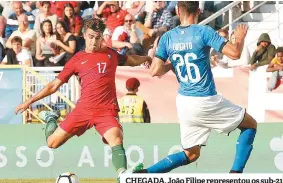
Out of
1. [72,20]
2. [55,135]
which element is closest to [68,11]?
[72,20]

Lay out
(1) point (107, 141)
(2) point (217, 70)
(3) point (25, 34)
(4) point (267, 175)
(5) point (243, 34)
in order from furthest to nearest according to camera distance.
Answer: (3) point (25, 34)
(2) point (217, 70)
(1) point (107, 141)
(5) point (243, 34)
(4) point (267, 175)

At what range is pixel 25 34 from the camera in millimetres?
21562

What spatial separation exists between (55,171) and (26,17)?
5.81 meters

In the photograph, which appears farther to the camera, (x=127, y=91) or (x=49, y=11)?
(x=49, y=11)

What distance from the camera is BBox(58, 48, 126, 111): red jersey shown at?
1398 centimetres

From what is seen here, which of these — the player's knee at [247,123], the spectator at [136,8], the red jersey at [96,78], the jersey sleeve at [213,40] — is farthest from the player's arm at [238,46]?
the spectator at [136,8]

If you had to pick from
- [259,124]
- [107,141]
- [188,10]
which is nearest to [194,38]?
[188,10]

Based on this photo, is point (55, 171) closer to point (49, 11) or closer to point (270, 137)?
point (270, 137)

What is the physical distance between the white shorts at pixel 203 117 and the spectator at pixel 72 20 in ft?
28.0

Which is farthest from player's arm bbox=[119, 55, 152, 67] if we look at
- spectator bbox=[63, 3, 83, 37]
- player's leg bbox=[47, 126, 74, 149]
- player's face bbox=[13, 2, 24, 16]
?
player's face bbox=[13, 2, 24, 16]

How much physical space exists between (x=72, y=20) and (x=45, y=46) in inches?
39.9

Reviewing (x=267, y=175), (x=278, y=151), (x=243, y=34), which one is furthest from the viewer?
(x=278, y=151)

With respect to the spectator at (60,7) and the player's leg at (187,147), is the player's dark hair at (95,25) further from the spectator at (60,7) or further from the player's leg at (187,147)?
the spectator at (60,7)

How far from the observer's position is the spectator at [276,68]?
18.6 m
